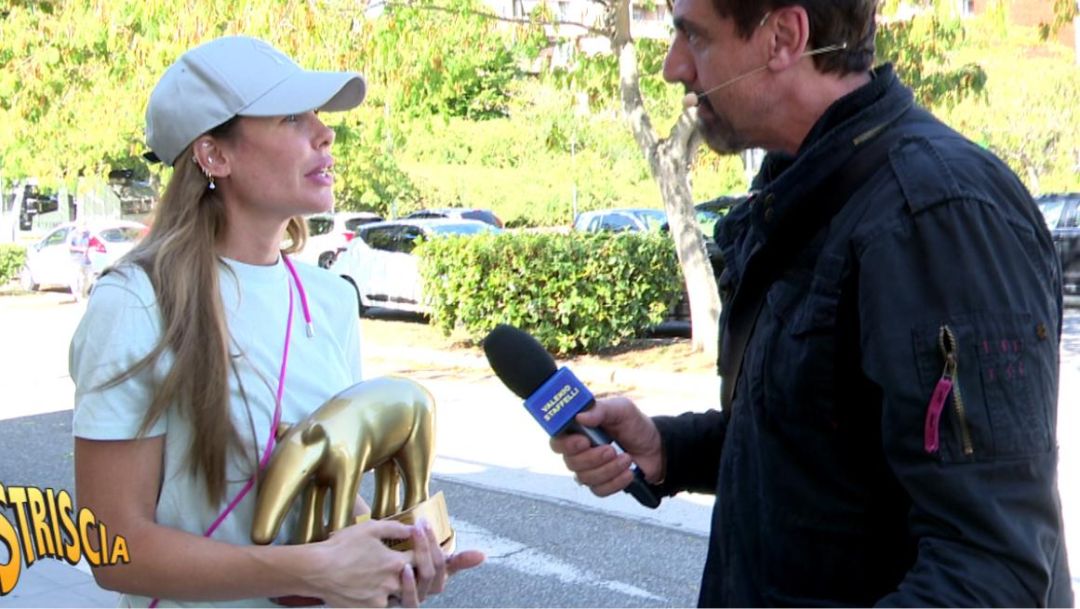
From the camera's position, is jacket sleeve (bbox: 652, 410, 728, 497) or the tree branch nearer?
jacket sleeve (bbox: 652, 410, 728, 497)

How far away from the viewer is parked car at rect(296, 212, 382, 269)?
68.2 ft

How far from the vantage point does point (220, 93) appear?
7.27 ft

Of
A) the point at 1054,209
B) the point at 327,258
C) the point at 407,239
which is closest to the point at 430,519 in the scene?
the point at 407,239

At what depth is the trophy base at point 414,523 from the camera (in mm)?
1977

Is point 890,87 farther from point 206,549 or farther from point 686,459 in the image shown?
point 206,549

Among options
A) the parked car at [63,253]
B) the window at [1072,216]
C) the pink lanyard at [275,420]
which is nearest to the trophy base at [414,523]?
the pink lanyard at [275,420]

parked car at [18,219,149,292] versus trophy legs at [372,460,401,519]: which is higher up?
trophy legs at [372,460,401,519]

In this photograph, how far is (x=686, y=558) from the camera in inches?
241

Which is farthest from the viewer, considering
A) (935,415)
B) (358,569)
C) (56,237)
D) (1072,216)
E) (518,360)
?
(56,237)

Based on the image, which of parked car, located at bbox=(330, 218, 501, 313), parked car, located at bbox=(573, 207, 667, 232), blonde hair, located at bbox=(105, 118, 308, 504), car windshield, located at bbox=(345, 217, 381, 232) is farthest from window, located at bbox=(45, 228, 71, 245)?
blonde hair, located at bbox=(105, 118, 308, 504)

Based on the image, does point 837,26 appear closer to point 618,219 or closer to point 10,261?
point 618,219

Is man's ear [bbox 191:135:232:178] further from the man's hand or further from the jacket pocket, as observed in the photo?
the jacket pocket

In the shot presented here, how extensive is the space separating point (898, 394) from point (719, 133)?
26.4 inches

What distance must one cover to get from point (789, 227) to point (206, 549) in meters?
1.03
